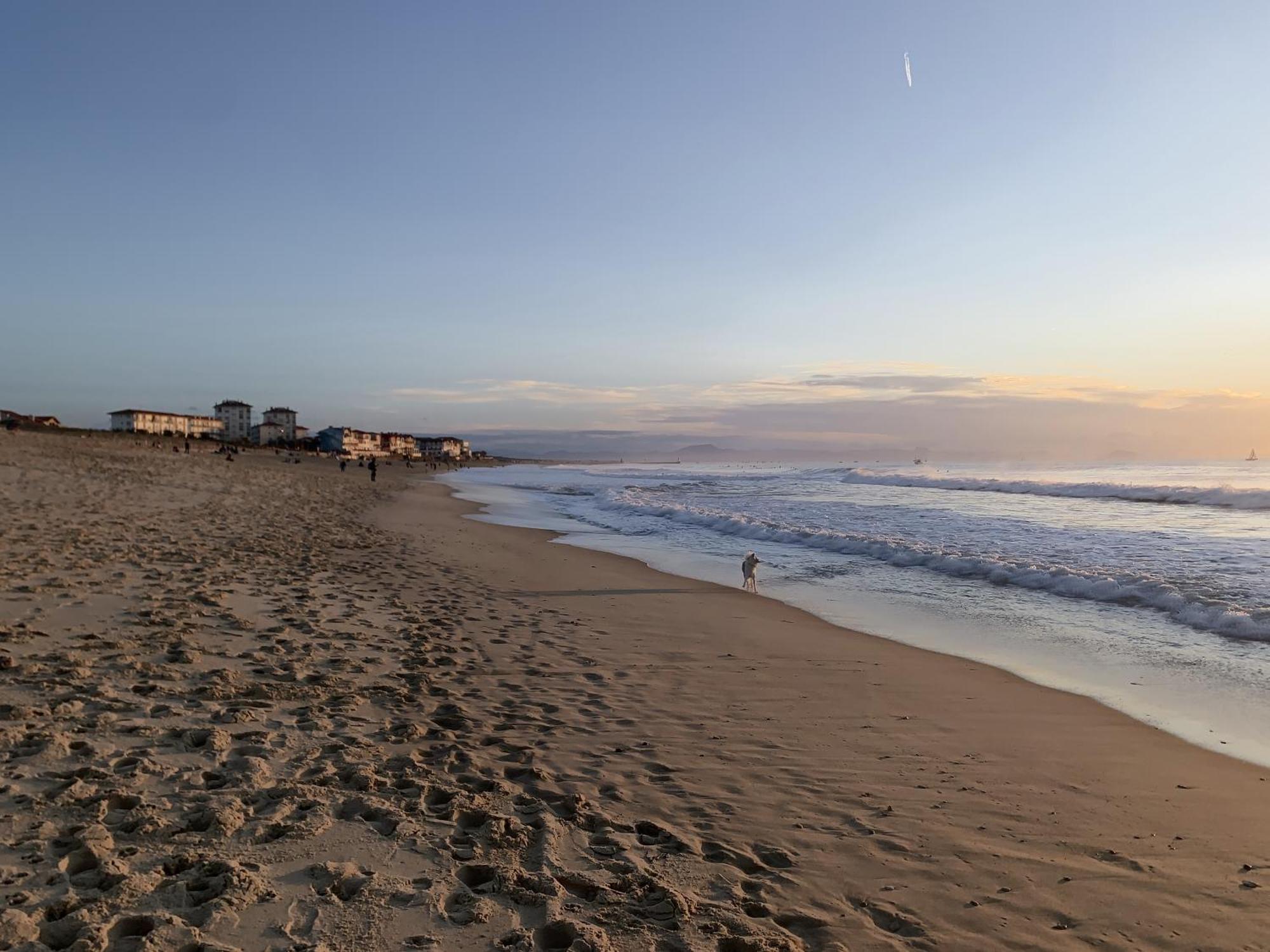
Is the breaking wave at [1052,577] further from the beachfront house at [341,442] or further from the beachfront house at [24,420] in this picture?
the beachfront house at [341,442]

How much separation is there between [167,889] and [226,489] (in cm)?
2693

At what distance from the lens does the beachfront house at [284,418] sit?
14288 centimetres

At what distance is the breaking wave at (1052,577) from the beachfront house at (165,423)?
11978 cm

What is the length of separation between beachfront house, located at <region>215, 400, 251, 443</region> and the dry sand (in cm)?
15543

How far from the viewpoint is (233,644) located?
6.82 metres

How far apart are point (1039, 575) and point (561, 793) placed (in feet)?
38.7

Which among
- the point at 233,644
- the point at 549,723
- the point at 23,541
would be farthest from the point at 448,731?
the point at 23,541

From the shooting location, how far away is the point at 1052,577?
41.7 feet

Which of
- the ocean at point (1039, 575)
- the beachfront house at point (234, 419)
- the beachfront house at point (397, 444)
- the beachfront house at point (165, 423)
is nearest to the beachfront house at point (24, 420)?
the beachfront house at point (165, 423)

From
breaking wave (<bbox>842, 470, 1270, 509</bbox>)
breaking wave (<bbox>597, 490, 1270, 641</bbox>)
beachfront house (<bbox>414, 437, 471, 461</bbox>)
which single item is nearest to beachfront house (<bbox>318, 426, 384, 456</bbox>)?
beachfront house (<bbox>414, 437, 471, 461</bbox>)

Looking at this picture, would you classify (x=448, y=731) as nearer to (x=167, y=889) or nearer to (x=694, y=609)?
(x=167, y=889)

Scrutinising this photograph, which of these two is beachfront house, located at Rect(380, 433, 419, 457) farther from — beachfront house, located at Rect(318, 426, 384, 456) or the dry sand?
the dry sand

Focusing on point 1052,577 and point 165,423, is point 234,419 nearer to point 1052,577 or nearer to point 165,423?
point 165,423

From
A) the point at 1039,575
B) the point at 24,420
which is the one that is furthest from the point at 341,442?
the point at 1039,575
